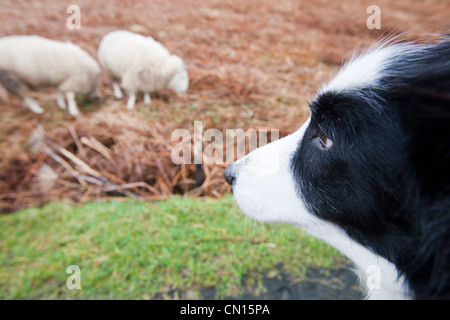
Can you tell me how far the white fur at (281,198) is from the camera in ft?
2.91

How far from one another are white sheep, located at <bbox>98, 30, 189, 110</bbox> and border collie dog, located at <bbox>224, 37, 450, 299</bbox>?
4.19ft

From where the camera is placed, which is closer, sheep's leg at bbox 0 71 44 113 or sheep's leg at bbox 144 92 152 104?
sheep's leg at bbox 144 92 152 104

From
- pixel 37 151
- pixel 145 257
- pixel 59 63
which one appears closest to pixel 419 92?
pixel 145 257

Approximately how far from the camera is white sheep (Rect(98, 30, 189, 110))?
2021mm

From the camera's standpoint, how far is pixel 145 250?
4.47 ft

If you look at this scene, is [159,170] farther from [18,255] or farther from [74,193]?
[18,255]

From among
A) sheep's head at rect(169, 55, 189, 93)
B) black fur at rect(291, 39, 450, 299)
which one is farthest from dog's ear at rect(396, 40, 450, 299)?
sheep's head at rect(169, 55, 189, 93)

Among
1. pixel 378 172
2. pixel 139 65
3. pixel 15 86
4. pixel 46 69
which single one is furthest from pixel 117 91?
pixel 378 172

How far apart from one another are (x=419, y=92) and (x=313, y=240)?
928 mm

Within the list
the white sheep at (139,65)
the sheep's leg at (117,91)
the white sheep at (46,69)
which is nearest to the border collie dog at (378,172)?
the white sheep at (139,65)

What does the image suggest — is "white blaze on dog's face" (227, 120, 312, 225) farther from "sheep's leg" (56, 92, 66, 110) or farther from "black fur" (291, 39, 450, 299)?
"sheep's leg" (56, 92, 66, 110)

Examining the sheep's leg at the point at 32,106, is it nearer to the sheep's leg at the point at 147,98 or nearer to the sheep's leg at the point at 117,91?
the sheep's leg at the point at 117,91

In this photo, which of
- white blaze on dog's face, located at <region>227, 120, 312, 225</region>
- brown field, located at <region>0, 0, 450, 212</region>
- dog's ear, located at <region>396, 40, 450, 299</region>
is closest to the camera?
dog's ear, located at <region>396, 40, 450, 299</region>

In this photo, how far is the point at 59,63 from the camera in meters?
2.79
